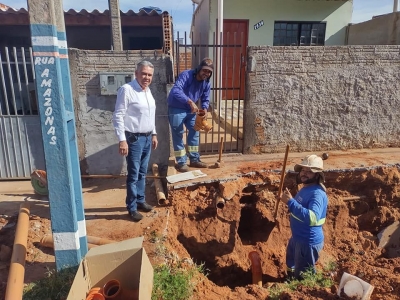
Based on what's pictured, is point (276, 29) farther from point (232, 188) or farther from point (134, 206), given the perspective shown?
point (134, 206)

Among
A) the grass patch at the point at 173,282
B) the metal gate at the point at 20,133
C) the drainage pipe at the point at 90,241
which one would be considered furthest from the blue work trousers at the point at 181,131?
the metal gate at the point at 20,133

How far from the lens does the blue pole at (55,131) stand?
276cm

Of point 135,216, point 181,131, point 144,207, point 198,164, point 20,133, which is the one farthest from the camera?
point 20,133

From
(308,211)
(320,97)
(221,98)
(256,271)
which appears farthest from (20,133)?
(320,97)

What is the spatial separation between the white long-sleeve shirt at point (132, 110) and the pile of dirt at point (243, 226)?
133 cm

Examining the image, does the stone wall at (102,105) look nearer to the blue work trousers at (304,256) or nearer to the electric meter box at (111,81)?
the electric meter box at (111,81)

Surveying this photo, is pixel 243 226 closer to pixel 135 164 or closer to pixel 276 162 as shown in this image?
pixel 276 162

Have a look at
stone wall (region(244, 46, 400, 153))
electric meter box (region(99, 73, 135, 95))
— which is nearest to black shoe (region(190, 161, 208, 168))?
stone wall (region(244, 46, 400, 153))

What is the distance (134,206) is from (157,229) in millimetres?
A: 534

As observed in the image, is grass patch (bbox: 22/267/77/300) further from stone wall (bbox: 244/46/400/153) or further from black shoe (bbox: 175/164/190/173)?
stone wall (bbox: 244/46/400/153)

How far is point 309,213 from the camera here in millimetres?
3732

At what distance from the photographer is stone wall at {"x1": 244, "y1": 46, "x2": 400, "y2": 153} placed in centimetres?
625

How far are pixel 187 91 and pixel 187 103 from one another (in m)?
0.36

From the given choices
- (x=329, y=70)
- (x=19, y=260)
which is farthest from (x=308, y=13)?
(x=19, y=260)
